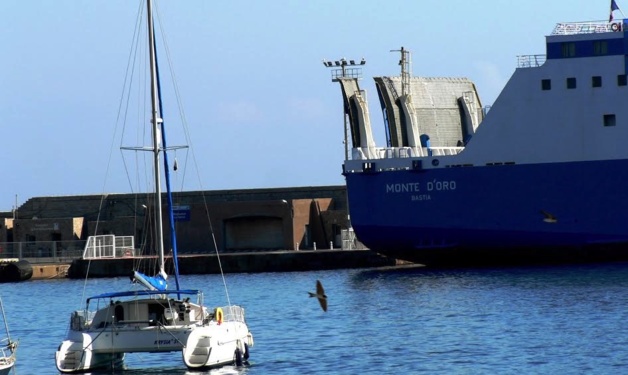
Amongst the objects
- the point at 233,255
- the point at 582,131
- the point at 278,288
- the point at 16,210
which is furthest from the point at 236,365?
the point at 16,210

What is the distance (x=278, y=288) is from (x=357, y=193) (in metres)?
4.36

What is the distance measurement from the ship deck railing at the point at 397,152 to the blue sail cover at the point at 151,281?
21681 millimetres

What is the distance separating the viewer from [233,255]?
55031 mm

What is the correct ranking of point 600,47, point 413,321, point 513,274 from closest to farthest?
point 413,321 < point 513,274 < point 600,47

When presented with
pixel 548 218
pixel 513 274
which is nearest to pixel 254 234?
pixel 548 218

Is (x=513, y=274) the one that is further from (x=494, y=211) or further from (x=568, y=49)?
(x=568, y=49)

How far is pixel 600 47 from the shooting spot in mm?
46438

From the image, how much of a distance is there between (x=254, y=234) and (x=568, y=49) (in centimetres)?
1750

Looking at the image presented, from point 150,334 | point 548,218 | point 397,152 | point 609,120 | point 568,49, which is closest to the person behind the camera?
point 150,334

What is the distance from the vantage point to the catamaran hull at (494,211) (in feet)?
150

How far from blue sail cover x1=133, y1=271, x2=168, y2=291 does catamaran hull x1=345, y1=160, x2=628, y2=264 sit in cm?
2054

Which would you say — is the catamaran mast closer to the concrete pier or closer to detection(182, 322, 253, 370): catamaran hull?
detection(182, 322, 253, 370): catamaran hull

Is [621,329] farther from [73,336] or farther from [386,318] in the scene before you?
[73,336]

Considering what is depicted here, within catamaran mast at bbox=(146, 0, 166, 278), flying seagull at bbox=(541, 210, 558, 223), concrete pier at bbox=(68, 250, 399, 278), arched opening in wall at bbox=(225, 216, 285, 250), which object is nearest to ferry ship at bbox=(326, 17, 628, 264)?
flying seagull at bbox=(541, 210, 558, 223)
